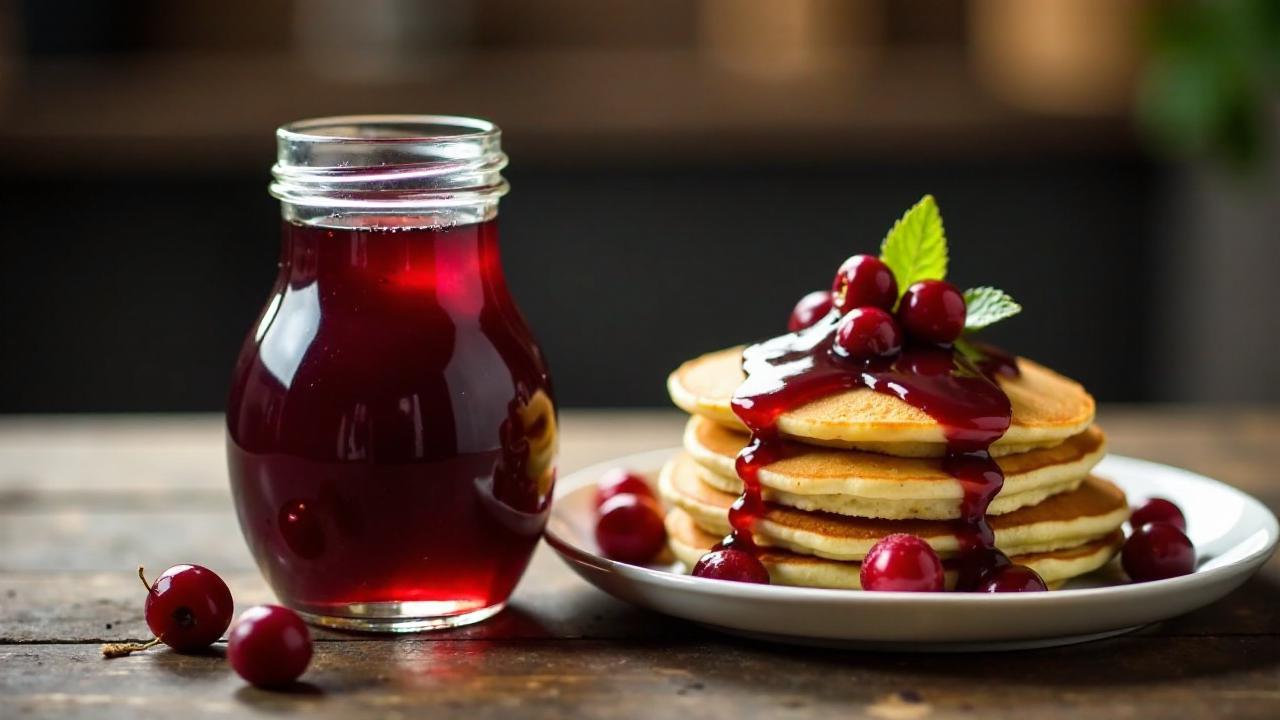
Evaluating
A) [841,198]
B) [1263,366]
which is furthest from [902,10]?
[1263,366]

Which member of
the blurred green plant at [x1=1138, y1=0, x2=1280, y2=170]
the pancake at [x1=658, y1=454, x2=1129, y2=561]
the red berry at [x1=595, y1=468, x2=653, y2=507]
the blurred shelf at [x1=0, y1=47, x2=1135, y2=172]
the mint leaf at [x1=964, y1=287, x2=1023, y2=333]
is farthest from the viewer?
the blurred shelf at [x1=0, y1=47, x2=1135, y2=172]

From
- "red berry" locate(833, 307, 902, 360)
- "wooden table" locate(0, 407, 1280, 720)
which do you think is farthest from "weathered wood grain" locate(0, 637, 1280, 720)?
"red berry" locate(833, 307, 902, 360)

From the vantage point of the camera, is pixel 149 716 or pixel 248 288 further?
pixel 248 288

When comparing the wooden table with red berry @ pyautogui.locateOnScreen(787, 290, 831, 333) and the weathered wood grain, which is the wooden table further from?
red berry @ pyautogui.locateOnScreen(787, 290, 831, 333)

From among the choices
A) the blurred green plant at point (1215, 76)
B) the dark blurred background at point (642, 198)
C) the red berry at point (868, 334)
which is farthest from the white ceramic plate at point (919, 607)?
the dark blurred background at point (642, 198)

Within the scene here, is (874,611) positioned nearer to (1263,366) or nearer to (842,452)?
(842,452)

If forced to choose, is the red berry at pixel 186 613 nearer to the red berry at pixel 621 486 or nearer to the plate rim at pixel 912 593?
the plate rim at pixel 912 593

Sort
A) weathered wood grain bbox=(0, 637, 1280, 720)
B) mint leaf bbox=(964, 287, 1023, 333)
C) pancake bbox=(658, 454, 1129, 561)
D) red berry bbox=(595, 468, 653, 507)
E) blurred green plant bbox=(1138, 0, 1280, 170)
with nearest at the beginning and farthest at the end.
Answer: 1. weathered wood grain bbox=(0, 637, 1280, 720)
2. pancake bbox=(658, 454, 1129, 561)
3. mint leaf bbox=(964, 287, 1023, 333)
4. red berry bbox=(595, 468, 653, 507)
5. blurred green plant bbox=(1138, 0, 1280, 170)
